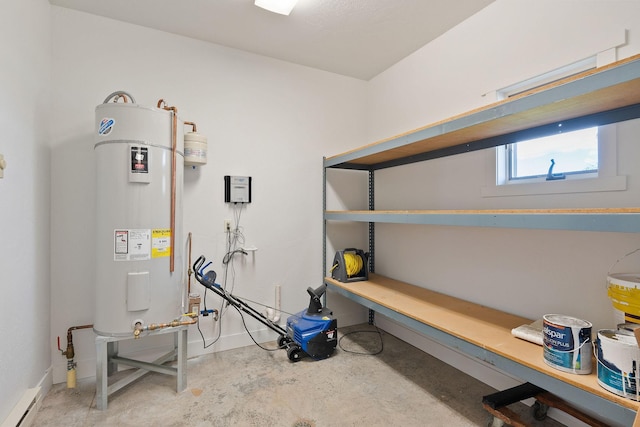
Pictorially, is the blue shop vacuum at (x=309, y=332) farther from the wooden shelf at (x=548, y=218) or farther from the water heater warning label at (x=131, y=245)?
the wooden shelf at (x=548, y=218)

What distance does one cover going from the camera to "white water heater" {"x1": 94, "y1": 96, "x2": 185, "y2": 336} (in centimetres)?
191

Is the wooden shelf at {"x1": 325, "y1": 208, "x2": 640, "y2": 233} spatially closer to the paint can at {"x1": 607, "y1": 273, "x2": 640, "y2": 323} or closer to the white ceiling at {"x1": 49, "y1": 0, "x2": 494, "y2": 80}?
the paint can at {"x1": 607, "y1": 273, "x2": 640, "y2": 323}

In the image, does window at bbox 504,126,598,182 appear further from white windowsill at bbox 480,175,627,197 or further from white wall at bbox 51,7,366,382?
white wall at bbox 51,7,366,382

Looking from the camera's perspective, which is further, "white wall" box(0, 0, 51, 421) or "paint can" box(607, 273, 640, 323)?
"white wall" box(0, 0, 51, 421)

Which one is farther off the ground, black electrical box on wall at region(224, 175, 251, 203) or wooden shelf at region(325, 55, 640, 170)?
wooden shelf at region(325, 55, 640, 170)

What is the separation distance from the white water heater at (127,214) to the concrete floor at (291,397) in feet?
1.67

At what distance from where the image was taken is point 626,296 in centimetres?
131

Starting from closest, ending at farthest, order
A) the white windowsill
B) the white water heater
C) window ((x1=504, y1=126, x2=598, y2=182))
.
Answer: the white windowsill < window ((x1=504, y1=126, x2=598, y2=182)) < the white water heater

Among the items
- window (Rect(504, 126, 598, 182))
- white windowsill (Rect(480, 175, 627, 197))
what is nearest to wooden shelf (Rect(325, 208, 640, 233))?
white windowsill (Rect(480, 175, 627, 197))

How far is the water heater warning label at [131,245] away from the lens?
6.27 feet

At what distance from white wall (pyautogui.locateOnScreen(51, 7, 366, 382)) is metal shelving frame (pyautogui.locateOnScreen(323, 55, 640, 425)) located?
0.95 meters

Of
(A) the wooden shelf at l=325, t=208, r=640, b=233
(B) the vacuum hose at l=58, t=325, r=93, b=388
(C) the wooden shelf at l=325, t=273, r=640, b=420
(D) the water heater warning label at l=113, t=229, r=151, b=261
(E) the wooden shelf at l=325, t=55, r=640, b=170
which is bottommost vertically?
(B) the vacuum hose at l=58, t=325, r=93, b=388

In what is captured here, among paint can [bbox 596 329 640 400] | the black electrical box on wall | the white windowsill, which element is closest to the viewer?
paint can [bbox 596 329 640 400]

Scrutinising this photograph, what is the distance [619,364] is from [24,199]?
3.04m
